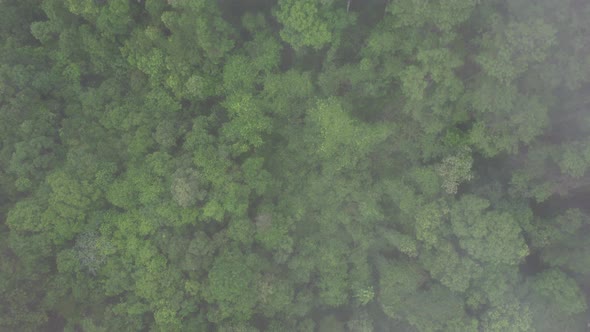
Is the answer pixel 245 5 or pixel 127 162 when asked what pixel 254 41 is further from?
pixel 127 162

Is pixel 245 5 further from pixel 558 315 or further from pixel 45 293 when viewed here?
pixel 558 315

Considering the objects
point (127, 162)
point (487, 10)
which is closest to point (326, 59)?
point (487, 10)

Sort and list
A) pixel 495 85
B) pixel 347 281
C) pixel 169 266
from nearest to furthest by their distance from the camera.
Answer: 1. pixel 495 85
2. pixel 169 266
3. pixel 347 281

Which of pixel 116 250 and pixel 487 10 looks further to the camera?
pixel 116 250

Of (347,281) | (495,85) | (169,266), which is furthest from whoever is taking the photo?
(347,281)

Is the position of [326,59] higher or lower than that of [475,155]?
higher

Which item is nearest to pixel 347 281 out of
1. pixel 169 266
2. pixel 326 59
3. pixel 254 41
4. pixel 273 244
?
pixel 273 244

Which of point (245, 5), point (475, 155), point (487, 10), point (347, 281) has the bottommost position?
point (347, 281)
